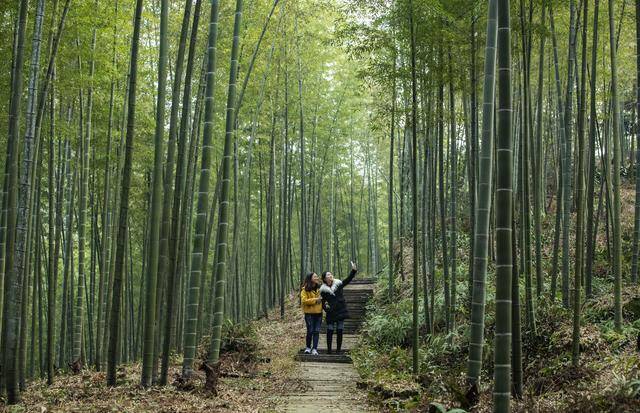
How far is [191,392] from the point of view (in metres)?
5.19

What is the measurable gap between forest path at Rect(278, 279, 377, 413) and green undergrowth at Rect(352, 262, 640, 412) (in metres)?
0.16

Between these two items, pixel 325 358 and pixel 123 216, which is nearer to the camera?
pixel 123 216

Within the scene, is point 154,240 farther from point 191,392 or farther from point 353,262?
point 353,262

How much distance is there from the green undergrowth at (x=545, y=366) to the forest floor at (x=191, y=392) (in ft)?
2.89

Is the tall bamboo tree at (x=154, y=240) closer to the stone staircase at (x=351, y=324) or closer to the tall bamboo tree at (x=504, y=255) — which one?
the stone staircase at (x=351, y=324)

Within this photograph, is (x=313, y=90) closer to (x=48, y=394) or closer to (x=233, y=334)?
(x=233, y=334)

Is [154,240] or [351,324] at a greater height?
[154,240]

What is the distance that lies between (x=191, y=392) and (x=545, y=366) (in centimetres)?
316

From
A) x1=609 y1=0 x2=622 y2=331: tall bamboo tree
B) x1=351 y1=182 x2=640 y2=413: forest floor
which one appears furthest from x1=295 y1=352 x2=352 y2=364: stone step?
x1=609 y1=0 x2=622 y2=331: tall bamboo tree

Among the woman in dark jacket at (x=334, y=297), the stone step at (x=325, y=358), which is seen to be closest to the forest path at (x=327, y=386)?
the stone step at (x=325, y=358)

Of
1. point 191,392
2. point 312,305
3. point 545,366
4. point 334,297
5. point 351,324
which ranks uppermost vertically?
point 334,297

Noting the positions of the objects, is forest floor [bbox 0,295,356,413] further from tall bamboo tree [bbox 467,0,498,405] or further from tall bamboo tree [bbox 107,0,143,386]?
tall bamboo tree [bbox 467,0,498,405]

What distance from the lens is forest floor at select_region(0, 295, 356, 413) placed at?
4652 mm

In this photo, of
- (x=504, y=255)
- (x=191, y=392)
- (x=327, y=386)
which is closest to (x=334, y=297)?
(x=327, y=386)
